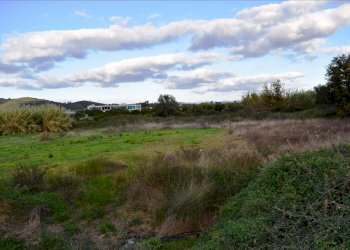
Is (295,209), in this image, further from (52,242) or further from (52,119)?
(52,119)

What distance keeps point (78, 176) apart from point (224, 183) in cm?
424

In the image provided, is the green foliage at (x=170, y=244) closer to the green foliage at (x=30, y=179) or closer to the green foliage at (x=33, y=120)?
the green foliage at (x=30, y=179)

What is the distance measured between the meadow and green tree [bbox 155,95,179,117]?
4206cm

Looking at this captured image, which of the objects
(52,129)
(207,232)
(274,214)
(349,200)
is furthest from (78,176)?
(52,129)

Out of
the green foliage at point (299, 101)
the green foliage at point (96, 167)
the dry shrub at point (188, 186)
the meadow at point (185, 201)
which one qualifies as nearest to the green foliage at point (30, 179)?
the meadow at point (185, 201)

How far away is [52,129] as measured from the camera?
37.4 metres

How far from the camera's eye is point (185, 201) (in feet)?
30.5

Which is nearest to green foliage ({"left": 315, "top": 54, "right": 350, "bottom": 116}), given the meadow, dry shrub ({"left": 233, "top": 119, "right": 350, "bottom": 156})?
dry shrub ({"left": 233, "top": 119, "right": 350, "bottom": 156})

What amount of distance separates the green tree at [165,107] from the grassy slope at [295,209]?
4780 cm

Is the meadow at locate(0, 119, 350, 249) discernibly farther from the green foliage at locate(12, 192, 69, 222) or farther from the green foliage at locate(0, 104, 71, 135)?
the green foliage at locate(0, 104, 71, 135)

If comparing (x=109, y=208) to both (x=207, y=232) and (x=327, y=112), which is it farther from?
(x=327, y=112)

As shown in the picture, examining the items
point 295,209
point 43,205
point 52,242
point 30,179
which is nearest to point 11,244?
point 52,242

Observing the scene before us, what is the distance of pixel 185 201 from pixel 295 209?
3.45m

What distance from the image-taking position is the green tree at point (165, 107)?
5603 centimetres
